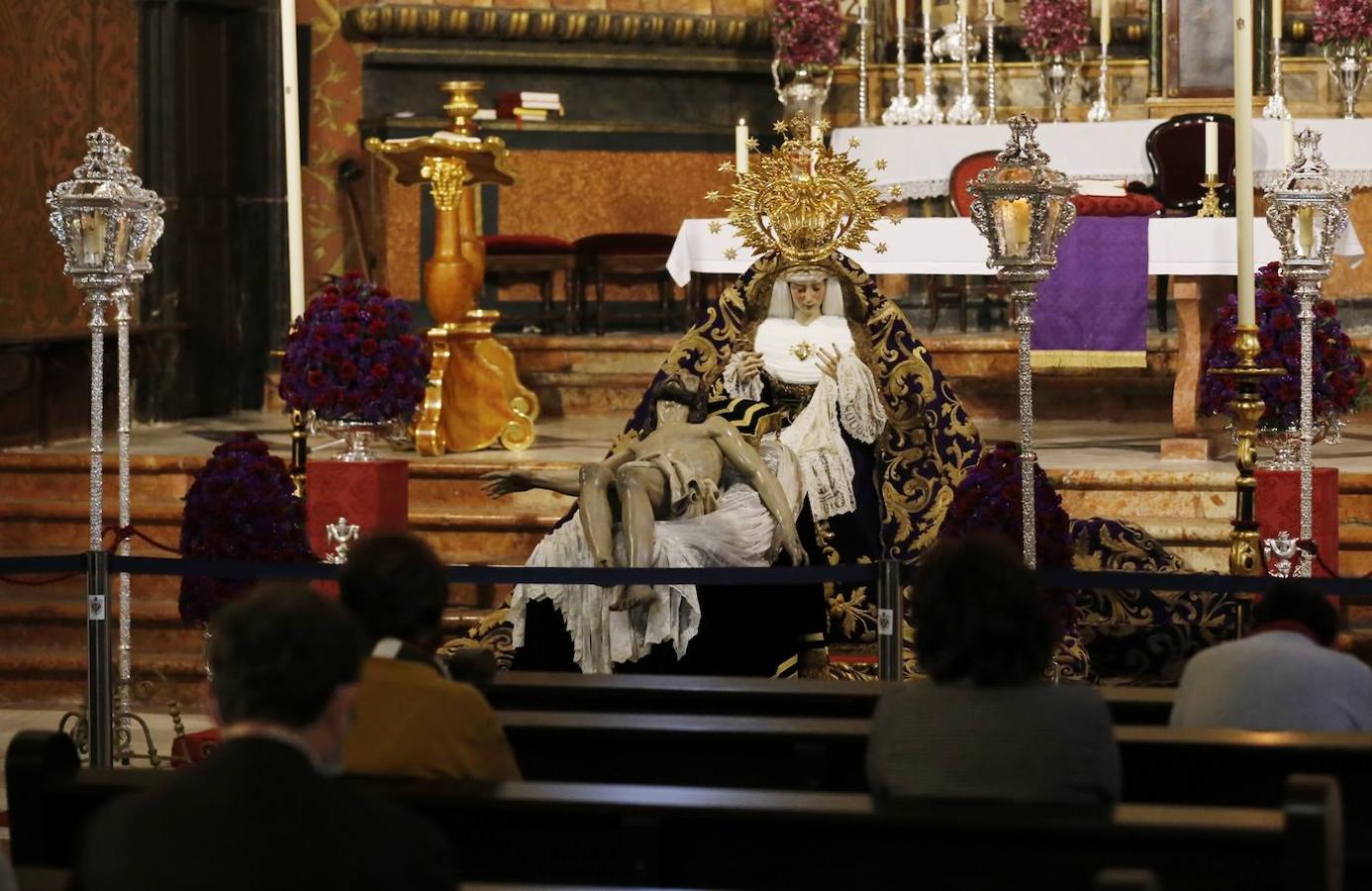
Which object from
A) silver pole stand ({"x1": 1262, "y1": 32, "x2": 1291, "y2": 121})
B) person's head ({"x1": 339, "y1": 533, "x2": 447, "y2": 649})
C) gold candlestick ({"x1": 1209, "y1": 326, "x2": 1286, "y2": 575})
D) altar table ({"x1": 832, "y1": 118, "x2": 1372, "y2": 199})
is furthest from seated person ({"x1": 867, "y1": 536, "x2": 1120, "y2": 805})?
silver pole stand ({"x1": 1262, "y1": 32, "x2": 1291, "y2": 121})

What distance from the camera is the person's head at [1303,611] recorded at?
168 inches

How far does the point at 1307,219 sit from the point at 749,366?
1.85 m

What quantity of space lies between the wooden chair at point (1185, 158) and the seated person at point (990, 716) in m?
7.56

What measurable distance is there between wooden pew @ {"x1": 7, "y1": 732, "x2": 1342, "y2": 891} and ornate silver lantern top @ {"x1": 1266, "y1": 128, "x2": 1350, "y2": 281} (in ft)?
10.9

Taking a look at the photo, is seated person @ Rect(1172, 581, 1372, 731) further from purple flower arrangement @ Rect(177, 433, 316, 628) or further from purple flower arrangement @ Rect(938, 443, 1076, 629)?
purple flower arrangement @ Rect(177, 433, 316, 628)

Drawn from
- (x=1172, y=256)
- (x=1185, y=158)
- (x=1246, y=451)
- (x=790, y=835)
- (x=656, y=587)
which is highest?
(x=1185, y=158)

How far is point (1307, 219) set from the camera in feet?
22.1

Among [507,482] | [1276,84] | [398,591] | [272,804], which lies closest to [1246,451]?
[507,482]

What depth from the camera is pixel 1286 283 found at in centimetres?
742

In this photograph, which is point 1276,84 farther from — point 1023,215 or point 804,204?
point 1023,215

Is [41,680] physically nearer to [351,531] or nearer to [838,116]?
[351,531]

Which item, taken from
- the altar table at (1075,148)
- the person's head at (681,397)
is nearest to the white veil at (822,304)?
the person's head at (681,397)

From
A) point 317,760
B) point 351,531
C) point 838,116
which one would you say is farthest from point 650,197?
point 317,760

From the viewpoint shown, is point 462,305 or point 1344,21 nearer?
point 462,305
